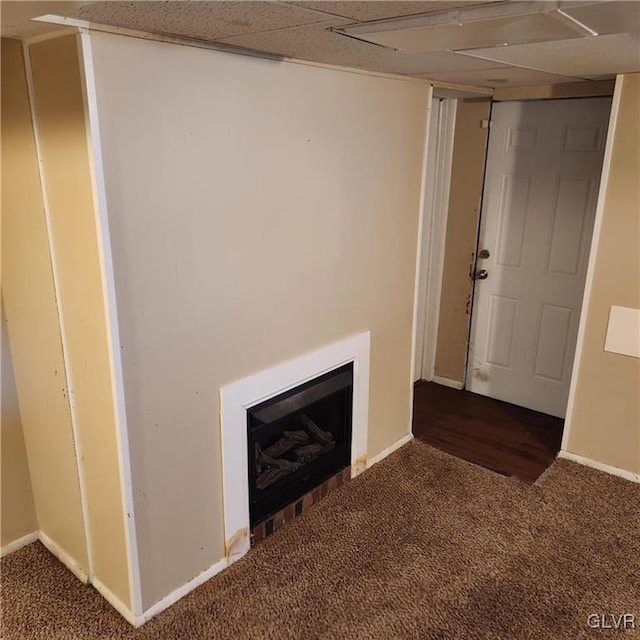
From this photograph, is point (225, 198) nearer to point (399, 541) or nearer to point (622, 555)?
point (399, 541)

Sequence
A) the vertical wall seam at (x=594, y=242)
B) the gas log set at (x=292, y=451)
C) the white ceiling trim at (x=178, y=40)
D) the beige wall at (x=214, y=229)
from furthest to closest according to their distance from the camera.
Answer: the vertical wall seam at (x=594, y=242) < the gas log set at (x=292, y=451) < the beige wall at (x=214, y=229) < the white ceiling trim at (x=178, y=40)

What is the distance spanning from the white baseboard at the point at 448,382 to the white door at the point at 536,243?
20cm

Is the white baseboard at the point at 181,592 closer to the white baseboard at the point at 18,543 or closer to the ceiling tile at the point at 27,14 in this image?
the white baseboard at the point at 18,543

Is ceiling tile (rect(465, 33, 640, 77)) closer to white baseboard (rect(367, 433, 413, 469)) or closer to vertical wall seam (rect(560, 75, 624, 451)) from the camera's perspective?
vertical wall seam (rect(560, 75, 624, 451))

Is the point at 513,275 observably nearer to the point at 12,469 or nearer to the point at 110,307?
the point at 110,307

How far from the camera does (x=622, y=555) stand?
2.51 meters

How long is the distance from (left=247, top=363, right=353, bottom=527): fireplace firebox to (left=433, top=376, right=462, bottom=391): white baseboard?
1.49 meters

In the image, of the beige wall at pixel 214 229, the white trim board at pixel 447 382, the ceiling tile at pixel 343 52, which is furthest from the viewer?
the white trim board at pixel 447 382

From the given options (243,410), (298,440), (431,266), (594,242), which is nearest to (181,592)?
(243,410)

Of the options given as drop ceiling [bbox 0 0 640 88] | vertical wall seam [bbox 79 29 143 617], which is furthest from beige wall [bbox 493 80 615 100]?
vertical wall seam [bbox 79 29 143 617]

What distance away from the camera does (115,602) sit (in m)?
2.19

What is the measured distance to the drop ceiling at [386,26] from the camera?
1311 mm

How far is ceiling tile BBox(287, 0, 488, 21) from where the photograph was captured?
1.28m

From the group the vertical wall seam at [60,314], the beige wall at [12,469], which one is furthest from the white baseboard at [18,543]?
the vertical wall seam at [60,314]
